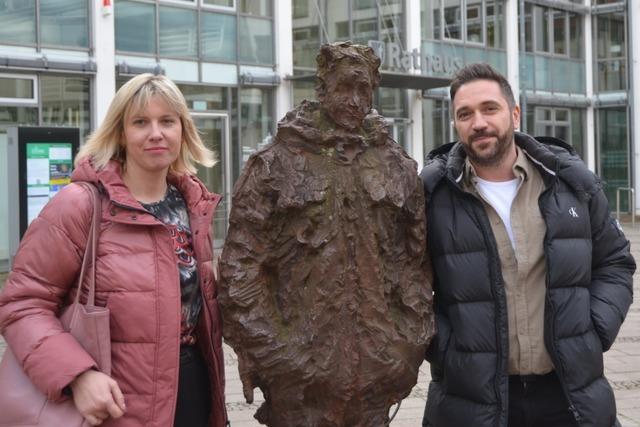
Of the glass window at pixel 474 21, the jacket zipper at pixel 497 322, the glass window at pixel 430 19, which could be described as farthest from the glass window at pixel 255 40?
the jacket zipper at pixel 497 322

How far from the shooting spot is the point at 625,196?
24.5 m

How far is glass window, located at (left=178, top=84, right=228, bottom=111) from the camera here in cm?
1464

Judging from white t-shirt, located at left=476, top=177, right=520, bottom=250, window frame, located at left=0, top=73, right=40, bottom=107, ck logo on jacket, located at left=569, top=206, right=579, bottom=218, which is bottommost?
ck logo on jacket, located at left=569, top=206, right=579, bottom=218

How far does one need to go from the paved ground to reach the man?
8.23ft

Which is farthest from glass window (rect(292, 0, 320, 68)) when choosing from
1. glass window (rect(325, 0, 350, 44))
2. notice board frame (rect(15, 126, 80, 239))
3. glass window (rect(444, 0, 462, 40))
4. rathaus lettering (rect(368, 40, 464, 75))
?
notice board frame (rect(15, 126, 80, 239))

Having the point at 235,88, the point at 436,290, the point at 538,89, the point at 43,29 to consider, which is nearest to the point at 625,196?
the point at 538,89

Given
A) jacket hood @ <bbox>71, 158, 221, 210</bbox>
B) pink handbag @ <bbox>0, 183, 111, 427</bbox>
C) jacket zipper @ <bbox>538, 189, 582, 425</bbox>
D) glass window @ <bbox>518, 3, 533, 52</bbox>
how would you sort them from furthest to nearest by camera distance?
glass window @ <bbox>518, 3, 533, 52</bbox> < jacket zipper @ <bbox>538, 189, 582, 425</bbox> < jacket hood @ <bbox>71, 158, 221, 210</bbox> < pink handbag @ <bbox>0, 183, 111, 427</bbox>

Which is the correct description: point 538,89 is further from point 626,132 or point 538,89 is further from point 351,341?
point 351,341

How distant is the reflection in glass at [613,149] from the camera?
24.6m

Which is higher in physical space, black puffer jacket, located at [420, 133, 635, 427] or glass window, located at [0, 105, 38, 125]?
glass window, located at [0, 105, 38, 125]

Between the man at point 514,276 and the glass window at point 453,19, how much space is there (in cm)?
1693

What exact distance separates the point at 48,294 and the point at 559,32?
75.1ft

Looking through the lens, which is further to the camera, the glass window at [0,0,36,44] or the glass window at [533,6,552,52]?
the glass window at [533,6,552,52]

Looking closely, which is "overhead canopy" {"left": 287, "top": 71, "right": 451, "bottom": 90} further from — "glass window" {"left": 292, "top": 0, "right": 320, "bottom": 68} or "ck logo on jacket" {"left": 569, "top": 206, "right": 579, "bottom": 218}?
"ck logo on jacket" {"left": 569, "top": 206, "right": 579, "bottom": 218}
